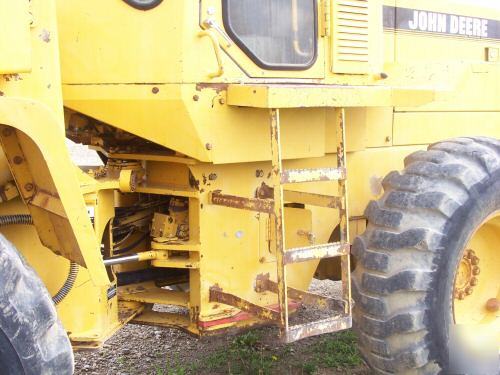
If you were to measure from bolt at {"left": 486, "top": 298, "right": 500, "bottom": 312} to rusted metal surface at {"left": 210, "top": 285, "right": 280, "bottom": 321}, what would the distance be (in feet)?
5.17

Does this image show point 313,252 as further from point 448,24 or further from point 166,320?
point 448,24

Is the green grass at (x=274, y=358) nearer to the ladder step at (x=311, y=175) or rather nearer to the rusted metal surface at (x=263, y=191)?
the rusted metal surface at (x=263, y=191)

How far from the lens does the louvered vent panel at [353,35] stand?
364cm

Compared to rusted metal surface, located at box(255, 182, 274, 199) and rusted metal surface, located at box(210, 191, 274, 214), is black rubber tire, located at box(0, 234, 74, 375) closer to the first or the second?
rusted metal surface, located at box(210, 191, 274, 214)

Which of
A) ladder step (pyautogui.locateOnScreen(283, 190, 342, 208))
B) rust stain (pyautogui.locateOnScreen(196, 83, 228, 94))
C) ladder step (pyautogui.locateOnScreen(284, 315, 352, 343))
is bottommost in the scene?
ladder step (pyautogui.locateOnScreen(284, 315, 352, 343))

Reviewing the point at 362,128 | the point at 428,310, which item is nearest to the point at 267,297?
the point at 428,310

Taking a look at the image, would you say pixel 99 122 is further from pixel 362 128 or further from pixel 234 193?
pixel 362 128

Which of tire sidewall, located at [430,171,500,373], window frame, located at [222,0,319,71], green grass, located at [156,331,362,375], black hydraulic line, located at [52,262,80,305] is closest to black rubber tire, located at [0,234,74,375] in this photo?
black hydraulic line, located at [52,262,80,305]

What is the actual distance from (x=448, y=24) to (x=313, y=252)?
7.25 ft

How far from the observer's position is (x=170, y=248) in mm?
3465

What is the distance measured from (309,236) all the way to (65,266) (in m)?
1.35

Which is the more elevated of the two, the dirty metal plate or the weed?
the dirty metal plate

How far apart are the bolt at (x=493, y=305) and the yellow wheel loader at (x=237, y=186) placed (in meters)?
0.03

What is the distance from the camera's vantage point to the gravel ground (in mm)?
4543
